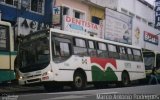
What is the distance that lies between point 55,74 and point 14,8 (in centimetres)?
946

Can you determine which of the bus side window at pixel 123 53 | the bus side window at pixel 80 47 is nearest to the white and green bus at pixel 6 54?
the bus side window at pixel 80 47

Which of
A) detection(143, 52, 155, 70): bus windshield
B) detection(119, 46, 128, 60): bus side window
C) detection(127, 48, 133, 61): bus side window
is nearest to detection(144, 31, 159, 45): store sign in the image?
detection(143, 52, 155, 70): bus windshield

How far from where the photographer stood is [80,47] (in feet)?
65.4

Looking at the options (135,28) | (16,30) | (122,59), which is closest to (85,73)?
(122,59)

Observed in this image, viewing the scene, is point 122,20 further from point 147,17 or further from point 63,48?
point 63,48

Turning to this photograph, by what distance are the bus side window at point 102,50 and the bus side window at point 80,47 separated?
A: 1.56m

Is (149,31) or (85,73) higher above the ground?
(149,31)

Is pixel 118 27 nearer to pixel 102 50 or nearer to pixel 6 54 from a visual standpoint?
pixel 102 50

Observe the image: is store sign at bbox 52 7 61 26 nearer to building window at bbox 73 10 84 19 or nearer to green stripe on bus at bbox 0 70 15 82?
building window at bbox 73 10 84 19

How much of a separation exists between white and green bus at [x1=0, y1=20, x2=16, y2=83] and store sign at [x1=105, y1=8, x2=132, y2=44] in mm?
17606

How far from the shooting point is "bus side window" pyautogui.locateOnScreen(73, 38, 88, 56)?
64.0 feet

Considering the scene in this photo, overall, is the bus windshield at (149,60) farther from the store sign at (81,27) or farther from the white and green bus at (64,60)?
the white and green bus at (64,60)

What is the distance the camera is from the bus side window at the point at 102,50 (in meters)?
21.7

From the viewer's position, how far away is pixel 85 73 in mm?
19859
